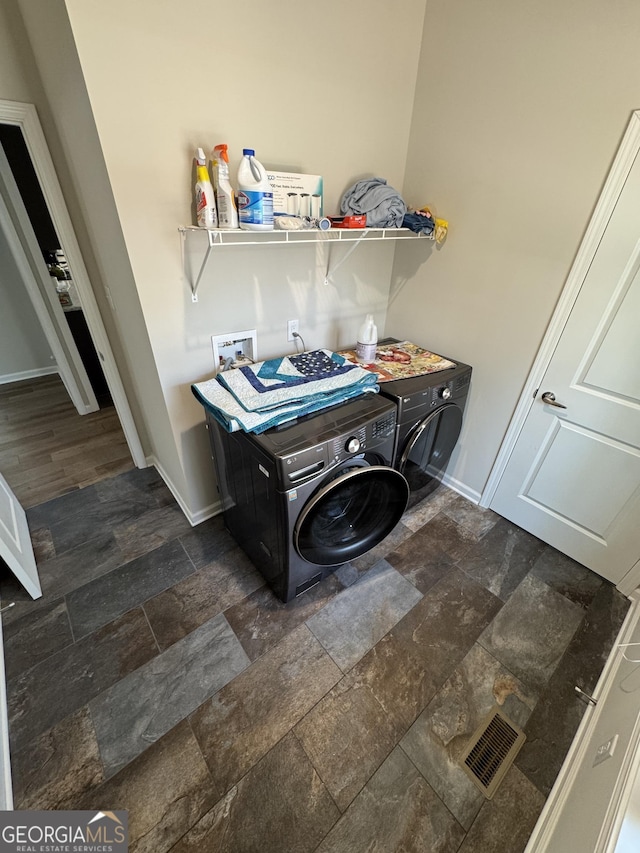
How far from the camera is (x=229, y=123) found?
1.27m

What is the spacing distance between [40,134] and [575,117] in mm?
2290

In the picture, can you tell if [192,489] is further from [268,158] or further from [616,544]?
[616,544]

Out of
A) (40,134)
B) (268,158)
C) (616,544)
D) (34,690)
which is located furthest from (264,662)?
(40,134)

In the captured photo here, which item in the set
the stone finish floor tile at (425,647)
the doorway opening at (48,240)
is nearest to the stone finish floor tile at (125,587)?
the stone finish floor tile at (425,647)

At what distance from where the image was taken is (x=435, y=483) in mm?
2121

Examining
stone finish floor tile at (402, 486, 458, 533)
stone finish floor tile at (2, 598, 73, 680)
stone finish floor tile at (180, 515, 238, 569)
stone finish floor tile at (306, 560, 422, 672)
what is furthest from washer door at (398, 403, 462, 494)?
stone finish floor tile at (2, 598, 73, 680)

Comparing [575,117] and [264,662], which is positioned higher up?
[575,117]

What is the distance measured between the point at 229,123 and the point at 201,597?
6.54 feet

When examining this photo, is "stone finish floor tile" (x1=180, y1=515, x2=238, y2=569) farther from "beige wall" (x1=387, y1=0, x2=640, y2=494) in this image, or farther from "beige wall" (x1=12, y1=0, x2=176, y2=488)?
"beige wall" (x1=387, y1=0, x2=640, y2=494)

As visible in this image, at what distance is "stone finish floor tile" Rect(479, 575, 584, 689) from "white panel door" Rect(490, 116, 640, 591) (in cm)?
35

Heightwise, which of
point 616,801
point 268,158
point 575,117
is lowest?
point 616,801

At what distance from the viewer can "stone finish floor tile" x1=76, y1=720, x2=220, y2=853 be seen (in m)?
1.01

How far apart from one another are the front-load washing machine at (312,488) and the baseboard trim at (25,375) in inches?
124

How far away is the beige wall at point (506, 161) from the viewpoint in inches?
48.3
